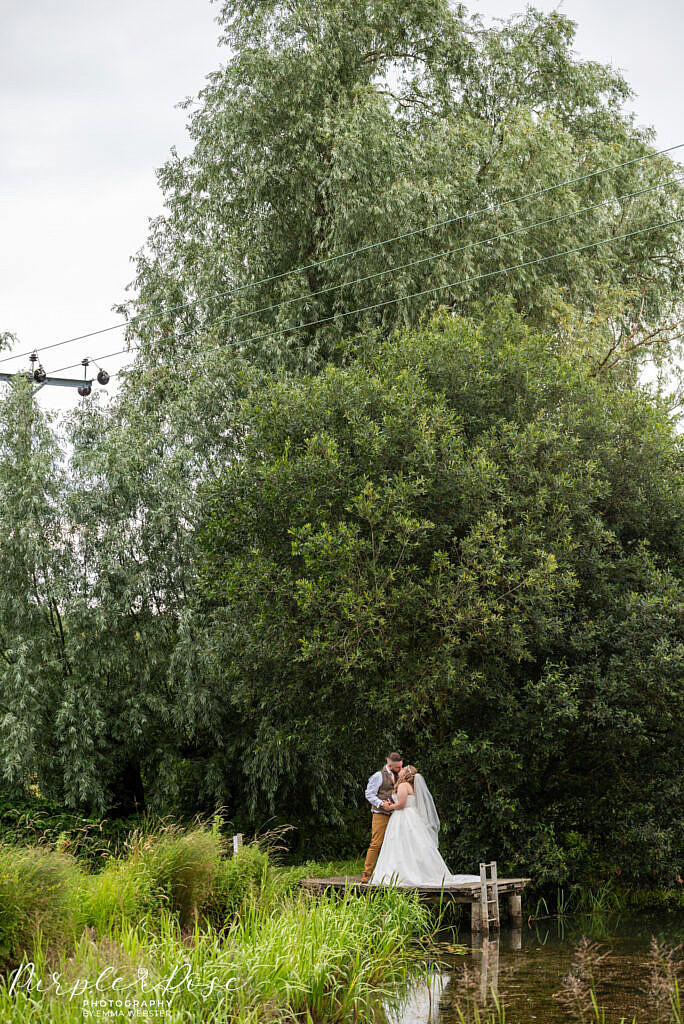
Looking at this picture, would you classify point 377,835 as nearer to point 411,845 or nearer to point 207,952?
point 411,845

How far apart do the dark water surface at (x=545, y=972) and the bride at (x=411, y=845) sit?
37.9 inches

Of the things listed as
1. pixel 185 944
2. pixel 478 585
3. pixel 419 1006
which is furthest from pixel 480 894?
pixel 185 944

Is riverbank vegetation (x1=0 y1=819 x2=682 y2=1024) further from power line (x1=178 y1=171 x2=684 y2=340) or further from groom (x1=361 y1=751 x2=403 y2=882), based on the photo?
power line (x1=178 y1=171 x2=684 y2=340)

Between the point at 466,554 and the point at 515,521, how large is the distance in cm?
144

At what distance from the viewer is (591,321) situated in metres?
20.8

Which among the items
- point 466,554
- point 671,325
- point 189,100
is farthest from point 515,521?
point 189,100

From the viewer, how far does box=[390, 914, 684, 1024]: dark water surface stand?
748cm

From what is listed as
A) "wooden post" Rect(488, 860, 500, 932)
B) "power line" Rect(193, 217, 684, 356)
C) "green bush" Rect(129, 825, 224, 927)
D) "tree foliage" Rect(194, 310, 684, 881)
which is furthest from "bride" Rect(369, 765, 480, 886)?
"power line" Rect(193, 217, 684, 356)

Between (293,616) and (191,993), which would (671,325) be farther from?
(191,993)

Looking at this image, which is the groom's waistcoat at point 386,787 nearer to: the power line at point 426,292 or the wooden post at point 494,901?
the wooden post at point 494,901

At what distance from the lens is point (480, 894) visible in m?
12.1

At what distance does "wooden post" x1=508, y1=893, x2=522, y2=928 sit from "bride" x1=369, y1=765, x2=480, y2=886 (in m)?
0.54

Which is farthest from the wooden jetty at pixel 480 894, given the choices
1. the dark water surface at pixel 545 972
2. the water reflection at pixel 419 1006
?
the water reflection at pixel 419 1006

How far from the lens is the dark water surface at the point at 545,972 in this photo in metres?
7.48
